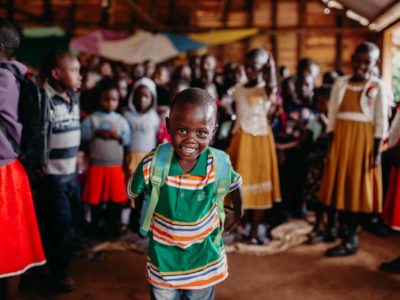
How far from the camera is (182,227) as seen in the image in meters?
1.66

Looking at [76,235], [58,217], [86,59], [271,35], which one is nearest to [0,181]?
[58,217]

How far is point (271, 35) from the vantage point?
1029cm

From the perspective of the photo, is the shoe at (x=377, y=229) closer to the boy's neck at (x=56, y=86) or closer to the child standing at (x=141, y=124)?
the child standing at (x=141, y=124)

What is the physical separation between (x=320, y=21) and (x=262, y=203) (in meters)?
7.90

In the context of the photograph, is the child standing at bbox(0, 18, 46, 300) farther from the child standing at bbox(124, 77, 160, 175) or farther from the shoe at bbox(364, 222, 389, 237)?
the shoe at bbox(364, 222, 389, 237)

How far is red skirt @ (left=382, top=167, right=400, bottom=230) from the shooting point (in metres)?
3.01

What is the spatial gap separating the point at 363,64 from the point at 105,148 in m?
2.32

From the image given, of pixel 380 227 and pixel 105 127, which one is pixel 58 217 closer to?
pixel 105 127

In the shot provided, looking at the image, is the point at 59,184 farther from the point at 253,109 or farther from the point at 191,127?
the point at 253,109

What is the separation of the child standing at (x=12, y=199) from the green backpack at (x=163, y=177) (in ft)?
2.76

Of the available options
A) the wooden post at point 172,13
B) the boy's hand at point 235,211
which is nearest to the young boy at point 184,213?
the boy's hand at point 235,211

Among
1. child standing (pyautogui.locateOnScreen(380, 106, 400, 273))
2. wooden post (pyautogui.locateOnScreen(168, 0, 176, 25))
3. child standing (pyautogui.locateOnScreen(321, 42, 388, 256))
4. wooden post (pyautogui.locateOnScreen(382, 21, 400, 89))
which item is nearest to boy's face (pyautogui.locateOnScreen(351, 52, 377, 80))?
child standing (pyautogui.locateOnScreen(321, 42, 388, 256))

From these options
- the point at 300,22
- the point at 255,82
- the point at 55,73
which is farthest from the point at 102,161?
the point at 300,22

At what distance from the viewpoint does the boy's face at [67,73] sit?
2.65 m
